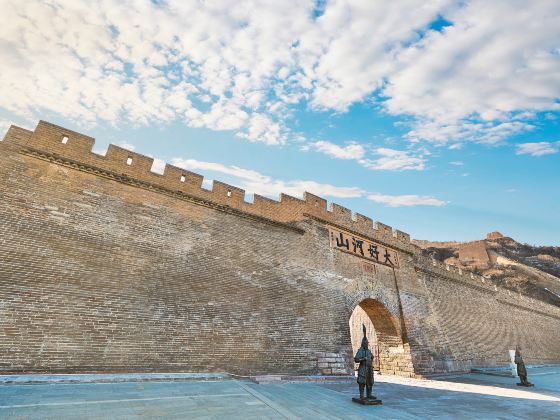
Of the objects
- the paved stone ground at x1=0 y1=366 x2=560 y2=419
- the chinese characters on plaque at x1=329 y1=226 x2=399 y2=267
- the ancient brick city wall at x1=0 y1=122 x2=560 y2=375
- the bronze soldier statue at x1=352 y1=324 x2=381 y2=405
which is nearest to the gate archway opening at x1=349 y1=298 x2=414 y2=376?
the ancient brick city wall at x1=0 y1=122 x2=560 y2=375

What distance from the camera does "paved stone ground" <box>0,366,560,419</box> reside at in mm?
3725

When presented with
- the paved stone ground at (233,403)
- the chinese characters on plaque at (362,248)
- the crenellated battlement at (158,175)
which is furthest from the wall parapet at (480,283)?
the paved stone ground at (233,403)

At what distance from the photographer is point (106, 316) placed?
20.6ft

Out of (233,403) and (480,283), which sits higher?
(480,283)

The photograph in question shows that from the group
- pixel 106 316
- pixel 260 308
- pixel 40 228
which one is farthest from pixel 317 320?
pixel 40 228

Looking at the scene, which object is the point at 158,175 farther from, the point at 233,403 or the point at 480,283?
the point at 480,283

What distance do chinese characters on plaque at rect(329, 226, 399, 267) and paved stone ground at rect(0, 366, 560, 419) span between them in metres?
5.23

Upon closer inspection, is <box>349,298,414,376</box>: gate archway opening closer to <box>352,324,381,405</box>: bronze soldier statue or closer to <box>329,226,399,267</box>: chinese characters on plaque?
<box>329,226,399,267</box>: chinese characters on plaque

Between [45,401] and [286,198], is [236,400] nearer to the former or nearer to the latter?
[45,401]

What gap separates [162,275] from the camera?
729cm

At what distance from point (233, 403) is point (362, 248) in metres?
8.72

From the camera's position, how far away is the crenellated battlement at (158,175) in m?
7.25

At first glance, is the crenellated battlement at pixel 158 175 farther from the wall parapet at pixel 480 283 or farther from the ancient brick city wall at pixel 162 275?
the wall parapet at pixel 480 283

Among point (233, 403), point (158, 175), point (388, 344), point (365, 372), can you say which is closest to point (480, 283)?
point (388, 344)
